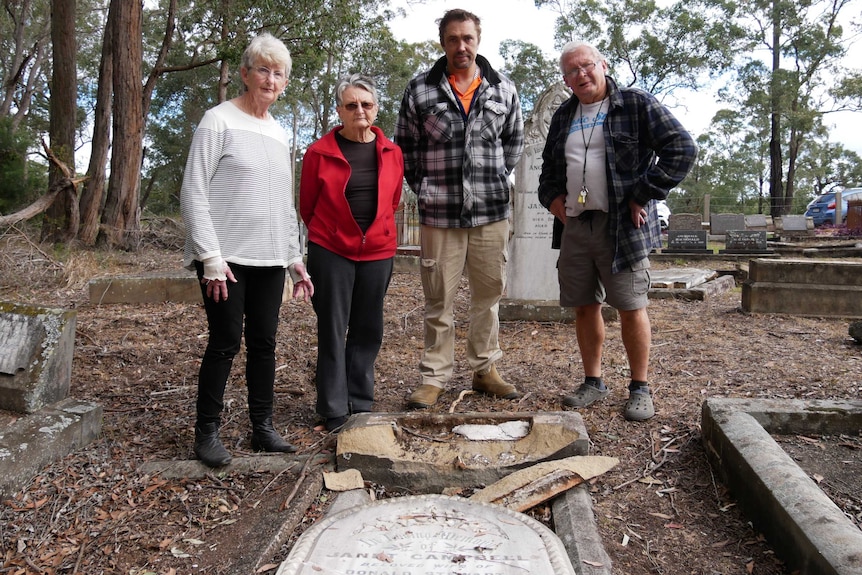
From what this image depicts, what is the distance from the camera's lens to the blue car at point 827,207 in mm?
22391

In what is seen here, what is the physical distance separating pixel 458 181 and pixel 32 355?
227cm

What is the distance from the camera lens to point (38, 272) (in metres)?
7.41

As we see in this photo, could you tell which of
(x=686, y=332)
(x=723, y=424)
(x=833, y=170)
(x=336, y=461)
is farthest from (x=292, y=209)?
(x=833, y=170)

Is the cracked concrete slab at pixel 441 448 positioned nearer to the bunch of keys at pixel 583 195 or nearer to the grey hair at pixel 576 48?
the bunch of keys at pixel 583 195

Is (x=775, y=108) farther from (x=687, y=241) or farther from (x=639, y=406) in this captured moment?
(x=639, y=406)

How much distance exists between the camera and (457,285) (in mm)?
3578

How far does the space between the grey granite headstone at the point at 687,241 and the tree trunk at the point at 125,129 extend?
1022cm

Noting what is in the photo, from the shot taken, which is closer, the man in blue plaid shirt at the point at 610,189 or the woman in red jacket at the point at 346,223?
the woman in red jacket at the point at 346,223

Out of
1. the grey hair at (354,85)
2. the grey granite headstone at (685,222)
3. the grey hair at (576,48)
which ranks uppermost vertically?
the grey hair at (576,48)

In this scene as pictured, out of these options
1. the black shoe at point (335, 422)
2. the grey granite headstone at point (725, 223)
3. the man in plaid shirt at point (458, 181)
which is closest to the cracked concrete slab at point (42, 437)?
the black shoe at point (335, 422)

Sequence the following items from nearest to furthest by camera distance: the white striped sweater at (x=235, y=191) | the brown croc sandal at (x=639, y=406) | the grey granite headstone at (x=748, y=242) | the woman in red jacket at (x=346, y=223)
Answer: the white striped sweater at (x=235, y=191)
the woman in red jacket at (x=346, y=223)
the brown croc sandal at (x=639, y=406)
the grey granite headstone at (x=748, y=242)

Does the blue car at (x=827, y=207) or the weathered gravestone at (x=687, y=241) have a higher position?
the blue car at (x=827, y=207)

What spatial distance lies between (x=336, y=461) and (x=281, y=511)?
0.36 m

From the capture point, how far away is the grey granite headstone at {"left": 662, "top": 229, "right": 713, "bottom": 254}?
1297 cm
